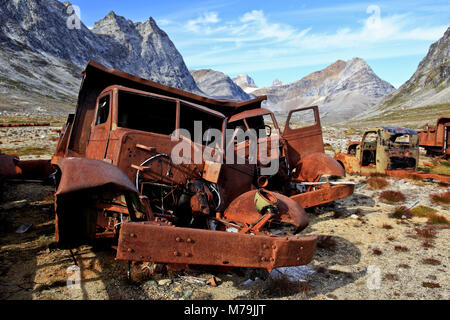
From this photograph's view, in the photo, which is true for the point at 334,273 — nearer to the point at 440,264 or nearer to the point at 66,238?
the point at 440,264

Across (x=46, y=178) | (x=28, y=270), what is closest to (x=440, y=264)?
(x=28, y=270)

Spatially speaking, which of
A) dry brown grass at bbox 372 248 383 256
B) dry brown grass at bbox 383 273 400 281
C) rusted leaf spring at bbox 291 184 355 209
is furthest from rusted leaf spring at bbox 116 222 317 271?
rusted leaf spring at bbox 291 184 355 209

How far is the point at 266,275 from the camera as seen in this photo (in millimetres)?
3582

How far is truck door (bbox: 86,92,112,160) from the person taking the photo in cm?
403

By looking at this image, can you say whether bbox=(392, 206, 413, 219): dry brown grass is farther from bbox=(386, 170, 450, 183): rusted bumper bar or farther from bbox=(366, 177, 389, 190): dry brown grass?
bbox=(386, 170, 450, 183): rusted bumper bar

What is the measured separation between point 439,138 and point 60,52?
11230 centimetres

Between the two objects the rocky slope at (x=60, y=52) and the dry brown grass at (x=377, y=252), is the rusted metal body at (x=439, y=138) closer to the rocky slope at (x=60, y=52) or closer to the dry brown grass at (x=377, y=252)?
the dry brown grass at (x=377, y=252)

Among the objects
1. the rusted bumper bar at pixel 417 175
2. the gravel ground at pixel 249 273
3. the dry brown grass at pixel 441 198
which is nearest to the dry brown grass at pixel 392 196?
the dry brown grass at pixel 441 198

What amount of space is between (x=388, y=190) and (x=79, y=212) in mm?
7876

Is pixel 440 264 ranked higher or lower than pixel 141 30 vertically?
lower

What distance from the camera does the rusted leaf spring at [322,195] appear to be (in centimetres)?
562

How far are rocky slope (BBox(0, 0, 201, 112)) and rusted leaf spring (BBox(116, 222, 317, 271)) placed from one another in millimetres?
52317
